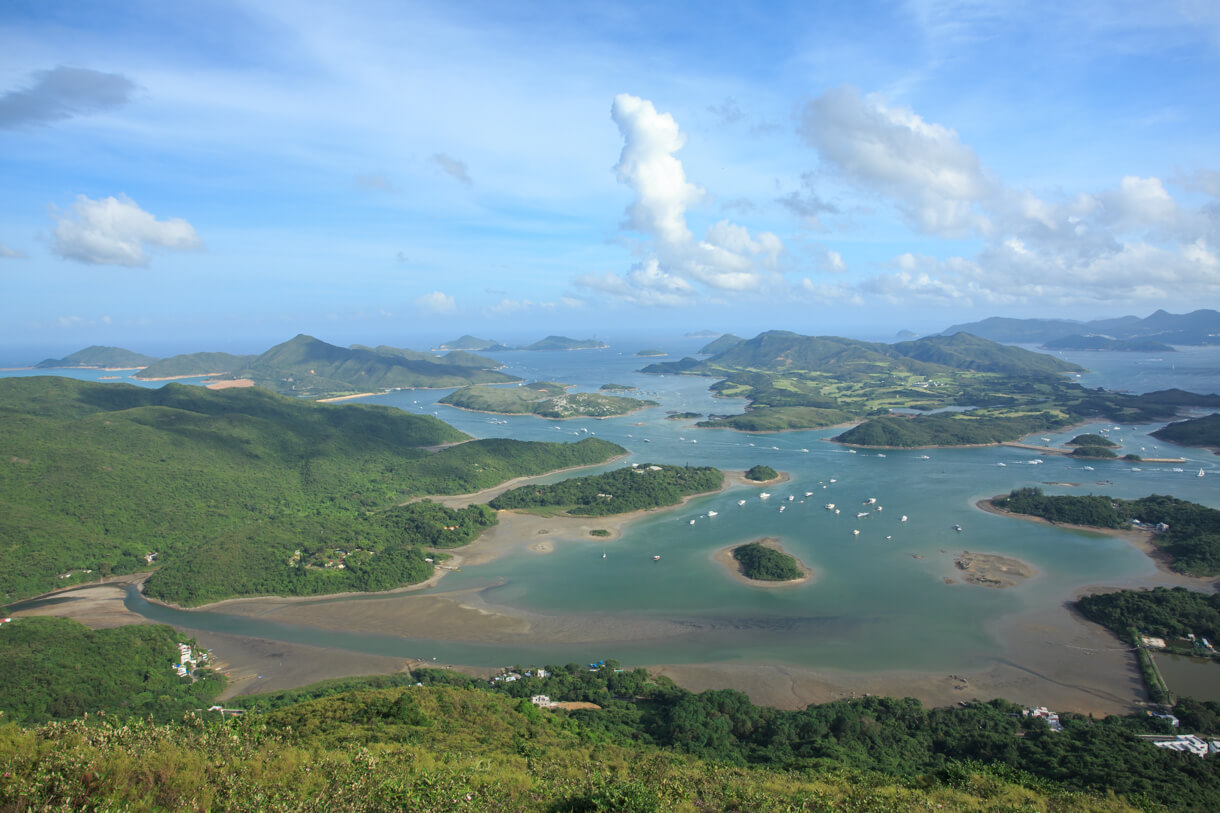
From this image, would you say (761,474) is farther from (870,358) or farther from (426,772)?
(870,358)

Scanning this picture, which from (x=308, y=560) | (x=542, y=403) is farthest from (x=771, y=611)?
(x=542, y=403)

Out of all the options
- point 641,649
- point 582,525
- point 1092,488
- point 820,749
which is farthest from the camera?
point 1092,488

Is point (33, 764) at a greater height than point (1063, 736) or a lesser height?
greater

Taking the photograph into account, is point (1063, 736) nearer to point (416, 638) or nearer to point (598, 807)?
point (598, 807)

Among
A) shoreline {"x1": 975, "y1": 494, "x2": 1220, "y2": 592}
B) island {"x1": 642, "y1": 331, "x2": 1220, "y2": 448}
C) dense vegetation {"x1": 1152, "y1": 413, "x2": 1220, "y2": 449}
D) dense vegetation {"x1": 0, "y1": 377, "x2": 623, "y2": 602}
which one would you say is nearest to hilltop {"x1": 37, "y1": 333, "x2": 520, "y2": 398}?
island {"x1": 642, "y1": 331, "x2": 1220, "y2": 448}

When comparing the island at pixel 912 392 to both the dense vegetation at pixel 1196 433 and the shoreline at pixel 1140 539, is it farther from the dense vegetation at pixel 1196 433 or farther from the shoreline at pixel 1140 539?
the shoreline at pixel 1140 539

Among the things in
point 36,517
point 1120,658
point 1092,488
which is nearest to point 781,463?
point 1092,488

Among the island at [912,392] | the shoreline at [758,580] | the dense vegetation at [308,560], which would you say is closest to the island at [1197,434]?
the island at [912,392]
